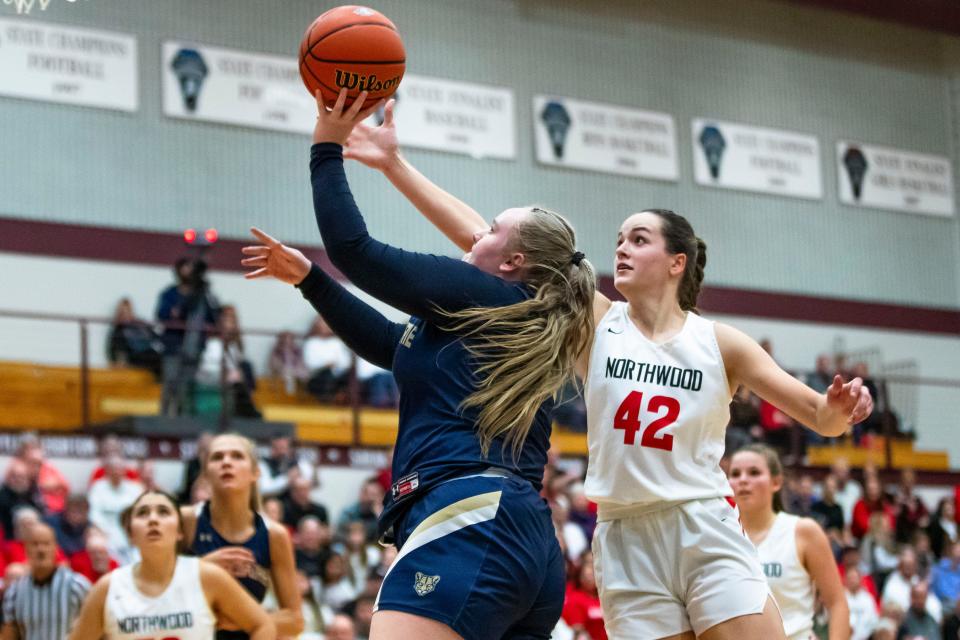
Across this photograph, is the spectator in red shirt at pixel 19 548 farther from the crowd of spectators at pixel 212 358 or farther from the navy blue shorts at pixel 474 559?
the navy blue shorts at pixel 474 559

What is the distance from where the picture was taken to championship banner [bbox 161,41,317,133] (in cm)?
1681

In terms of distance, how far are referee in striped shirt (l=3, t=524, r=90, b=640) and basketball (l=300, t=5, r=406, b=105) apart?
5.01 meters

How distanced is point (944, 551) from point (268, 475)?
8.07m

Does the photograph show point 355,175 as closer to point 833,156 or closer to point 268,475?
point 268,475

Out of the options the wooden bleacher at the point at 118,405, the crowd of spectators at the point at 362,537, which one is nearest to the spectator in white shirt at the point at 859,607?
the crowd of spectators at the point at 362,537

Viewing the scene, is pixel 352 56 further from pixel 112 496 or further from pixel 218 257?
pixel 218 257

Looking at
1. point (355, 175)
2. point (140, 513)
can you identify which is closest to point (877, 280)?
point (355, 175)

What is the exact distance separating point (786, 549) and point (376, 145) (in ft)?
10.2

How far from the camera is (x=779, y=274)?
67.8 ft

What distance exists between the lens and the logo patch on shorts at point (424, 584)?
3477 millimetres

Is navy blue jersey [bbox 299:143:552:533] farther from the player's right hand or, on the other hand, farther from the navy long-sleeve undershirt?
the player's right hand

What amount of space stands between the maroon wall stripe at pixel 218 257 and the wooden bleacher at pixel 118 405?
199cm

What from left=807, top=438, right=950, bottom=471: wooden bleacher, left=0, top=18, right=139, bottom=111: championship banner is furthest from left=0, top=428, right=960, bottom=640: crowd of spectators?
left=0, top=18, right=139, bottom=111: championship banner

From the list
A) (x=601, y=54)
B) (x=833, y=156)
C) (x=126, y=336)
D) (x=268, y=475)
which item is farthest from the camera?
(x=833, y=156)
